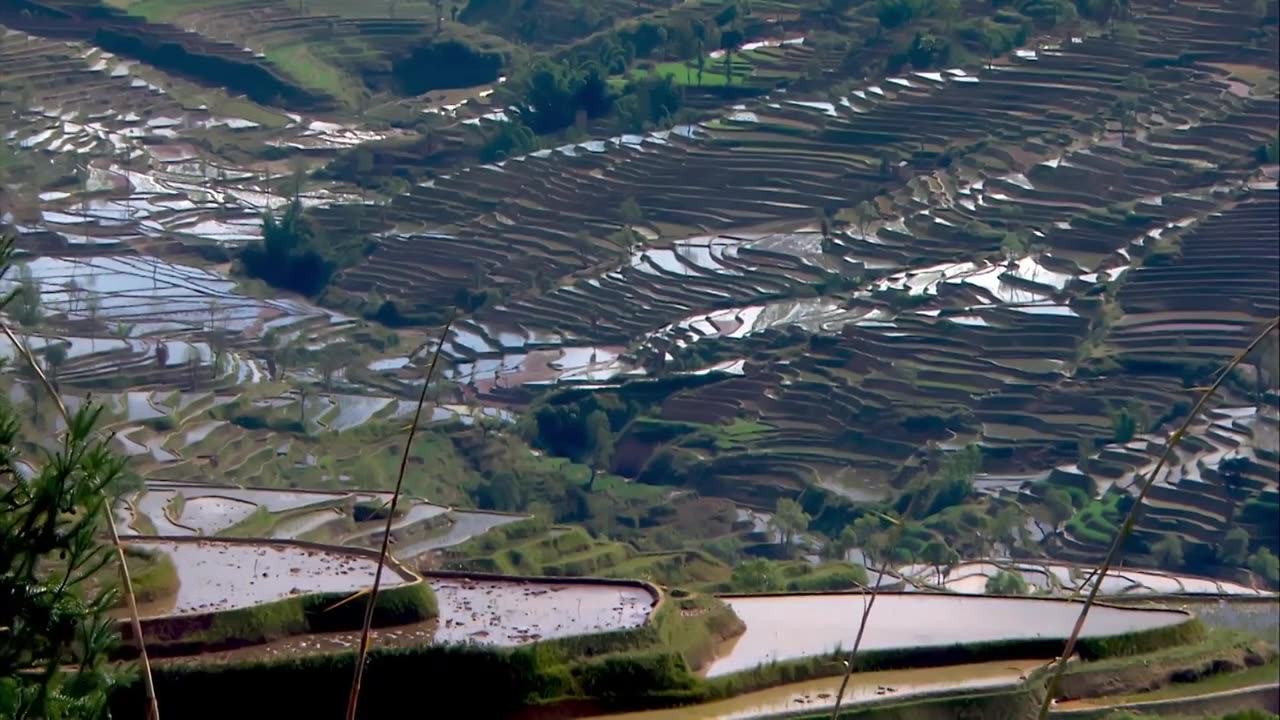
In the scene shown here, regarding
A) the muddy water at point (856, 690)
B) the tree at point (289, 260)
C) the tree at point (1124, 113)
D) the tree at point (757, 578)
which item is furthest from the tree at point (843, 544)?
the tree at point (1124, 113)

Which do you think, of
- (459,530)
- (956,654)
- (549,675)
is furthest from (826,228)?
(549,675)

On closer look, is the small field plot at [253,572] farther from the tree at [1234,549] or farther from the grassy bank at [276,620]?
the tree at [1234,549]

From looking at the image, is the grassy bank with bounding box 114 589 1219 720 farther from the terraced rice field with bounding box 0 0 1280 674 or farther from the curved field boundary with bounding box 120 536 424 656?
the terraced rice field with bounding box 0 0 1280 674

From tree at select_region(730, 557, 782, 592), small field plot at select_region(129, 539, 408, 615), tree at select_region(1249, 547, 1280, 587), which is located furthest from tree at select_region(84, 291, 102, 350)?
small field plot at select_region(129, 539, 408, 615)

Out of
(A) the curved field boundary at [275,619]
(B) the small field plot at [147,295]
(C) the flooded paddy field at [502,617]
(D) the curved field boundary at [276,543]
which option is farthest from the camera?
(B) the small field plot at [147,295]

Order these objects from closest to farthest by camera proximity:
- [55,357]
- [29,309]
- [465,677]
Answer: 1. [465,677]
2. [55,357]
3. [29,309]

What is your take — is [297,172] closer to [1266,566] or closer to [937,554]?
[1266,566]

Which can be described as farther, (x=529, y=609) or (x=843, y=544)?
(x=843, y=544)
